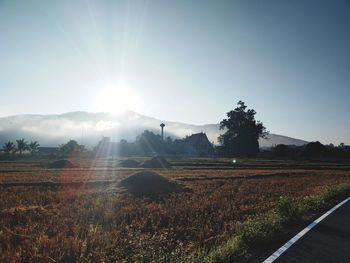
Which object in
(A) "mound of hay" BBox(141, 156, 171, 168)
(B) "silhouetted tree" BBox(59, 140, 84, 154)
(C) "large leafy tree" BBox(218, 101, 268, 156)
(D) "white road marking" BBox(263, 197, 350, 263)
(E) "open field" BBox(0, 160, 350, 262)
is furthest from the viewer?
(B) "silhouetted tree" BBox(59, 140, 84, 154)

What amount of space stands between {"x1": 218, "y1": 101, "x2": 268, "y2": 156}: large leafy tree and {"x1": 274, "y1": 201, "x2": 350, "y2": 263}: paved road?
82.9 m

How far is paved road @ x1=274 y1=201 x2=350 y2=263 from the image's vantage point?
7125 millimetres

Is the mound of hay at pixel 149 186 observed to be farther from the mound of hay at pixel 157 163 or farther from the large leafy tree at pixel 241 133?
the large leafy tree at pixel 241 133

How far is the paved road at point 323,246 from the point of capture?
7125 mm

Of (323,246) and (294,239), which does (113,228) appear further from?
(323,246)

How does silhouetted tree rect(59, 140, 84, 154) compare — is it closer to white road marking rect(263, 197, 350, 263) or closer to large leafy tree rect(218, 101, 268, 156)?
large leafy tree rect(218, 101, 268, 156)

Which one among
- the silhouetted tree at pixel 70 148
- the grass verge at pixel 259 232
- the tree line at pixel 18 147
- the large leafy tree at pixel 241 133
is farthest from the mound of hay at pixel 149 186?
the silhouetted tree at pixel 70 148

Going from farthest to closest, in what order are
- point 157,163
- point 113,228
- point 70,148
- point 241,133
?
point 70,148, point 241,133, point 157,163, point 113,228

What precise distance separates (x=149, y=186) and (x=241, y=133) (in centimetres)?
7411

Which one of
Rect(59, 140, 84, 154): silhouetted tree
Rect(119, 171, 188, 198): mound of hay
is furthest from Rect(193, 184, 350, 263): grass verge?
Rect(59, 140, 84, 154): silhouetted tree

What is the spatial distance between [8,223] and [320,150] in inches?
3499

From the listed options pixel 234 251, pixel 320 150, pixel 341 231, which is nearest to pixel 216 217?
pixel 341 231

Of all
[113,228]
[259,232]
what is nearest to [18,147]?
[113,228]

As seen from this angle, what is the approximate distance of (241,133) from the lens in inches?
3691
